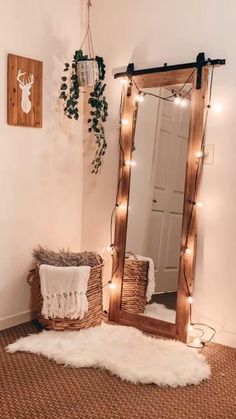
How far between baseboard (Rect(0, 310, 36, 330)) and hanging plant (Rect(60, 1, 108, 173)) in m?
1.17

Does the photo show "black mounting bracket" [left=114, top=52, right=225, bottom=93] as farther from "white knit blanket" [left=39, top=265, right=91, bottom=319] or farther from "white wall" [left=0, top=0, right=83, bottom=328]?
"white knit blanket" [left=39, top=265, right=91, bottom=319]

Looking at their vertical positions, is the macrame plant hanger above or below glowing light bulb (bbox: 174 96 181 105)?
above

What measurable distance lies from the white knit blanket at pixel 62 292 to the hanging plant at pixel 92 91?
898mm

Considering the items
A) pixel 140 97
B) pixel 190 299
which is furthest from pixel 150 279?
pixel 140 97

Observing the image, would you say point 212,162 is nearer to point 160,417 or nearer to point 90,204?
point 90,204

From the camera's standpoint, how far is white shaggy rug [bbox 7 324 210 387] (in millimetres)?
2396

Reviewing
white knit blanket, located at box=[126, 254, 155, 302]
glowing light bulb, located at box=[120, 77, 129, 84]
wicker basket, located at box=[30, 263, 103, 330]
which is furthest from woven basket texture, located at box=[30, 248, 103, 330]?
glowing light bulb, located at box=[120, 77, 129, 84]

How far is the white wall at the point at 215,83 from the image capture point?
2.81 metres

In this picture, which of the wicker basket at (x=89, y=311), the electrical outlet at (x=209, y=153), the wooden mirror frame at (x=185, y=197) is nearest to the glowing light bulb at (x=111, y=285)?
the wooden mirror frame at (x=185, y=197)

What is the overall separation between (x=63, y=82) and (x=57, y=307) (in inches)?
64.1

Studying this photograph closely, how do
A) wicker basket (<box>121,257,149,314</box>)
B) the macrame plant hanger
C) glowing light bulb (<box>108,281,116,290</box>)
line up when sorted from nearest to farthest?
the macrame plant hanger
wicker basket (<box>121,257,149,314</box>)
glowing light bulb (<box>108,281,116,290</box>)

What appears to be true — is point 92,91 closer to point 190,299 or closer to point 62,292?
point 62,292

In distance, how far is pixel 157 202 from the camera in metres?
3.03

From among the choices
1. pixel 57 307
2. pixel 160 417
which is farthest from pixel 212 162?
pixel 160 417
